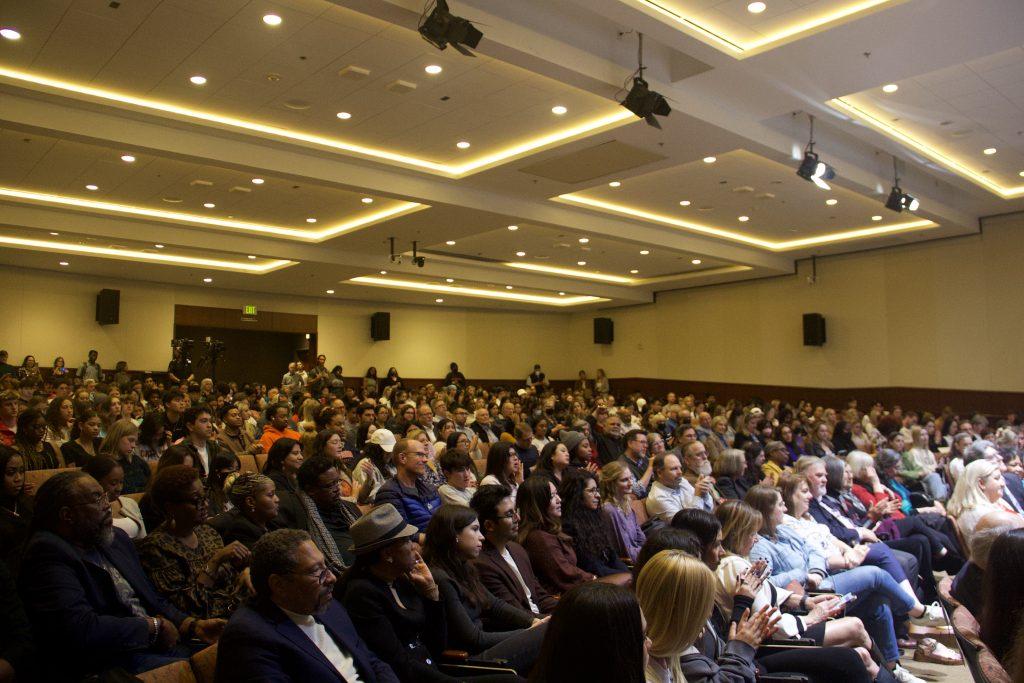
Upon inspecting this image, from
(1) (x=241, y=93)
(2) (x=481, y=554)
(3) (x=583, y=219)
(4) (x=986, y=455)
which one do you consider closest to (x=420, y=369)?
(3) (x=583, y=219)

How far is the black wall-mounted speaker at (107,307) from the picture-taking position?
14.4m

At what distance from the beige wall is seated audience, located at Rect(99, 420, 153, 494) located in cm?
1112

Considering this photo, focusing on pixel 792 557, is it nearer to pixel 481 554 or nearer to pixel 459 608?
pixel 481 554

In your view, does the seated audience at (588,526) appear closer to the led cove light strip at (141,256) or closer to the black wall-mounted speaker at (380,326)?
the led cove light strip at (141,256)

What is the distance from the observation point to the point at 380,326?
18.3 m

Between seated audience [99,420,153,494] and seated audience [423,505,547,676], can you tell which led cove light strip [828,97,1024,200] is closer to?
seated audience [423,505,547,676]

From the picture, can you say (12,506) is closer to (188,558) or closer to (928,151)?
(188,558)

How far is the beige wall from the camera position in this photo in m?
12.6

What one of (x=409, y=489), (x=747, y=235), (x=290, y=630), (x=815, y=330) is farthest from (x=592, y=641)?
(x=815, y=330)

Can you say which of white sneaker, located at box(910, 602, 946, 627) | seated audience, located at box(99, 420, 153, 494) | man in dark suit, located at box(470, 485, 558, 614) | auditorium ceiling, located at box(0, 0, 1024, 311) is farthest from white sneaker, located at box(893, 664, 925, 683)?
seated audience, located at box(99, 420, 153, 494)

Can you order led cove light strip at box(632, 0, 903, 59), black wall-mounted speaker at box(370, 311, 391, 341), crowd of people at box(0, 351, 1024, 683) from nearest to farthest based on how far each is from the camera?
1. crowd of people at box(0, 351, 1024, 683)
2. led cove light strip at box(632, 0, 903, 59)
3. black wall-mounted speaker at box(370, 311, 391, 341)

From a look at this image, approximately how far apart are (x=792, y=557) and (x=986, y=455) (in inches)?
A: 117

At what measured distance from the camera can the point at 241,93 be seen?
263 inches

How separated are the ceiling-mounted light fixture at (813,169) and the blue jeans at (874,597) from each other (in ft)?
16.3
